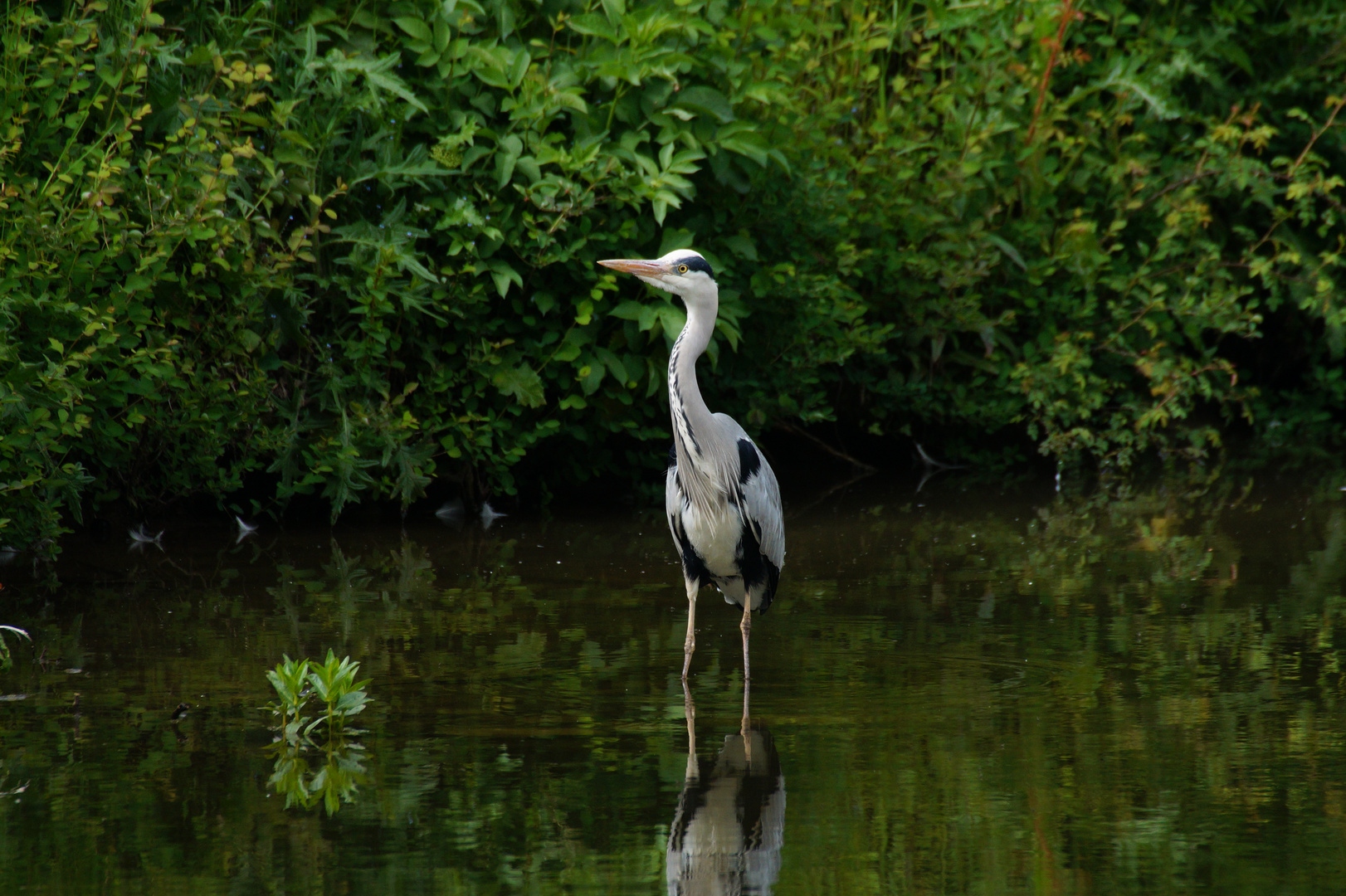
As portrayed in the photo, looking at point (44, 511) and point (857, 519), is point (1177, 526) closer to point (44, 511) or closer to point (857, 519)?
point (857, 519)

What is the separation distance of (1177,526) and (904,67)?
13.7ft

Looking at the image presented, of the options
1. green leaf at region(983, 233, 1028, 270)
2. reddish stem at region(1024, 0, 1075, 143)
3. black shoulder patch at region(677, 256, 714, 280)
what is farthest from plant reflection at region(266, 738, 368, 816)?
reddish stem at region(1024, 0, 1075, 143)

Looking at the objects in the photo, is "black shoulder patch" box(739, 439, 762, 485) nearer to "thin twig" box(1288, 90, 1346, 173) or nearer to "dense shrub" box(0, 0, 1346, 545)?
"dense shrub" box(0, 0, 1346, 545)

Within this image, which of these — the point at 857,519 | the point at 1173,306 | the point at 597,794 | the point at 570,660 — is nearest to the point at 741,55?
the point at 857,519

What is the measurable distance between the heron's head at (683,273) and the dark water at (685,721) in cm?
153

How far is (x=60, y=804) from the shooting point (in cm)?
426

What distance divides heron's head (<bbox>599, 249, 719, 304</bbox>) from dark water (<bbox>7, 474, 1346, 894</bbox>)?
5.03ft

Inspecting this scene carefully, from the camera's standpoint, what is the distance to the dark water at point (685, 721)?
392 cm

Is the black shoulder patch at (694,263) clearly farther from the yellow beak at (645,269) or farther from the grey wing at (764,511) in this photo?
the grey wing at (764,511)

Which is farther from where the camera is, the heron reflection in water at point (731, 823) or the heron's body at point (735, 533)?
the heron's body at point (735, 533)

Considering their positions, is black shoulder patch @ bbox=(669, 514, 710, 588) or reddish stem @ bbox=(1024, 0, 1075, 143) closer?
black shoulder patch @ bbox=(669, 514, 710, 588)

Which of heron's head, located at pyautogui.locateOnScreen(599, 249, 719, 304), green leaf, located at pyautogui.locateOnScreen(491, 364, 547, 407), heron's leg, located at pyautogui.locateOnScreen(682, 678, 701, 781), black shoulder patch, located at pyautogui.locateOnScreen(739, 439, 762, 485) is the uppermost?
green leaf, located at pyautogui.locateOnScreen(491, 364, 547, 407)

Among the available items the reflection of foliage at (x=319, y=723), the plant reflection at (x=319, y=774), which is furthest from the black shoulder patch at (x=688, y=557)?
the plant reflection at (x=319, y=774)

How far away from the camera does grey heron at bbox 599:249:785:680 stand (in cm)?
597
